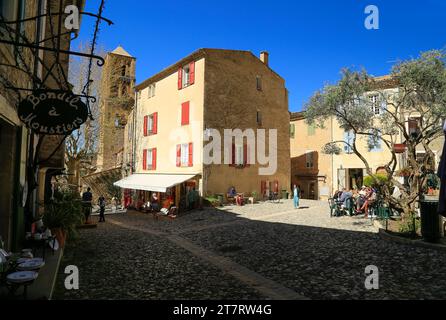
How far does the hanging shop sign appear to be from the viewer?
4871mm

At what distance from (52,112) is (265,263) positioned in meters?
5.80

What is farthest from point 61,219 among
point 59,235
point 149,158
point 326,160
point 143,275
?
point 326,160

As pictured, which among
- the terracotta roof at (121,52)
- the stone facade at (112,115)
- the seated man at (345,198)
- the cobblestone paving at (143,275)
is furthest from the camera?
the terracotta roof at (121,52)

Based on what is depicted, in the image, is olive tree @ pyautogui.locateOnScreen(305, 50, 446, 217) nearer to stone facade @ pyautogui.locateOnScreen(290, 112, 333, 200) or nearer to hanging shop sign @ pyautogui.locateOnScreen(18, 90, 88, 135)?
hanging shop sign @ pyautogui.locateOnScreen(18, 90, 88, 135)

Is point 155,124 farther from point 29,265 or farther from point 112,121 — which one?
point 29,265

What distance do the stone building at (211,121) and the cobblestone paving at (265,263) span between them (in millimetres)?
8856

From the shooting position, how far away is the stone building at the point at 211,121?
21.4 metres

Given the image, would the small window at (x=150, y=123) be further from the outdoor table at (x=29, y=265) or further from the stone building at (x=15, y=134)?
the outdoor table at (x=29, y=265)

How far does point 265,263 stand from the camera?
7770 millimetres

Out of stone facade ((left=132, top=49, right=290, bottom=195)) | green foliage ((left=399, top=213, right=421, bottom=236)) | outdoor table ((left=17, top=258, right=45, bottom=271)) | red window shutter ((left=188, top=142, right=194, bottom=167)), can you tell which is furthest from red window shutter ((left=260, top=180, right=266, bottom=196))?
outdoor table ((left=17, top=258, right=45, bottom=271))

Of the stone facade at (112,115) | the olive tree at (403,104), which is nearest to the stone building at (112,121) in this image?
the stone facade at (112,115)

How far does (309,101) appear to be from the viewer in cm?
1325

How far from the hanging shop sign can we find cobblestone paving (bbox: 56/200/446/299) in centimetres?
290

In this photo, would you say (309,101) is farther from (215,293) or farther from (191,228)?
(215,293)
